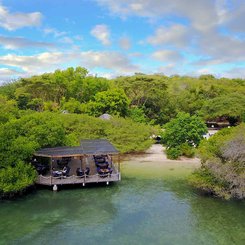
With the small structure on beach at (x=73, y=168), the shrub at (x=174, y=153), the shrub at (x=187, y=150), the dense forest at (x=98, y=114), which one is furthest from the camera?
the shrub at (x=187, y=150)

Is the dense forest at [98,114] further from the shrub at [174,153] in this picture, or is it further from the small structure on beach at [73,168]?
the small structure on beach at [73,168]

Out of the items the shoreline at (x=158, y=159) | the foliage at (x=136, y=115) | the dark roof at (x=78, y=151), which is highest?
the foliage at (x=136, y=115)

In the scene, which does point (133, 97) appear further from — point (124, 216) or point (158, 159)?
point (124, 216)

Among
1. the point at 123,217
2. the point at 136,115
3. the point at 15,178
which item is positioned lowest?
the point at 123,217

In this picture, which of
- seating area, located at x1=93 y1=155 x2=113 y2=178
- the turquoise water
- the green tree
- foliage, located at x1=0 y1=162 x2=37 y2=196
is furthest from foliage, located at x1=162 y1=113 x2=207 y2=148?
foliage, located at x1=0 y1=162 x2=37 y2=196

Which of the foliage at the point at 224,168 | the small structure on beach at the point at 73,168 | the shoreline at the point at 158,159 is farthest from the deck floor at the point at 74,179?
the shoreline at the point at 158,159

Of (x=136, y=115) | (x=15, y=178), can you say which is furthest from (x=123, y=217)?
(x=136, y=115)
